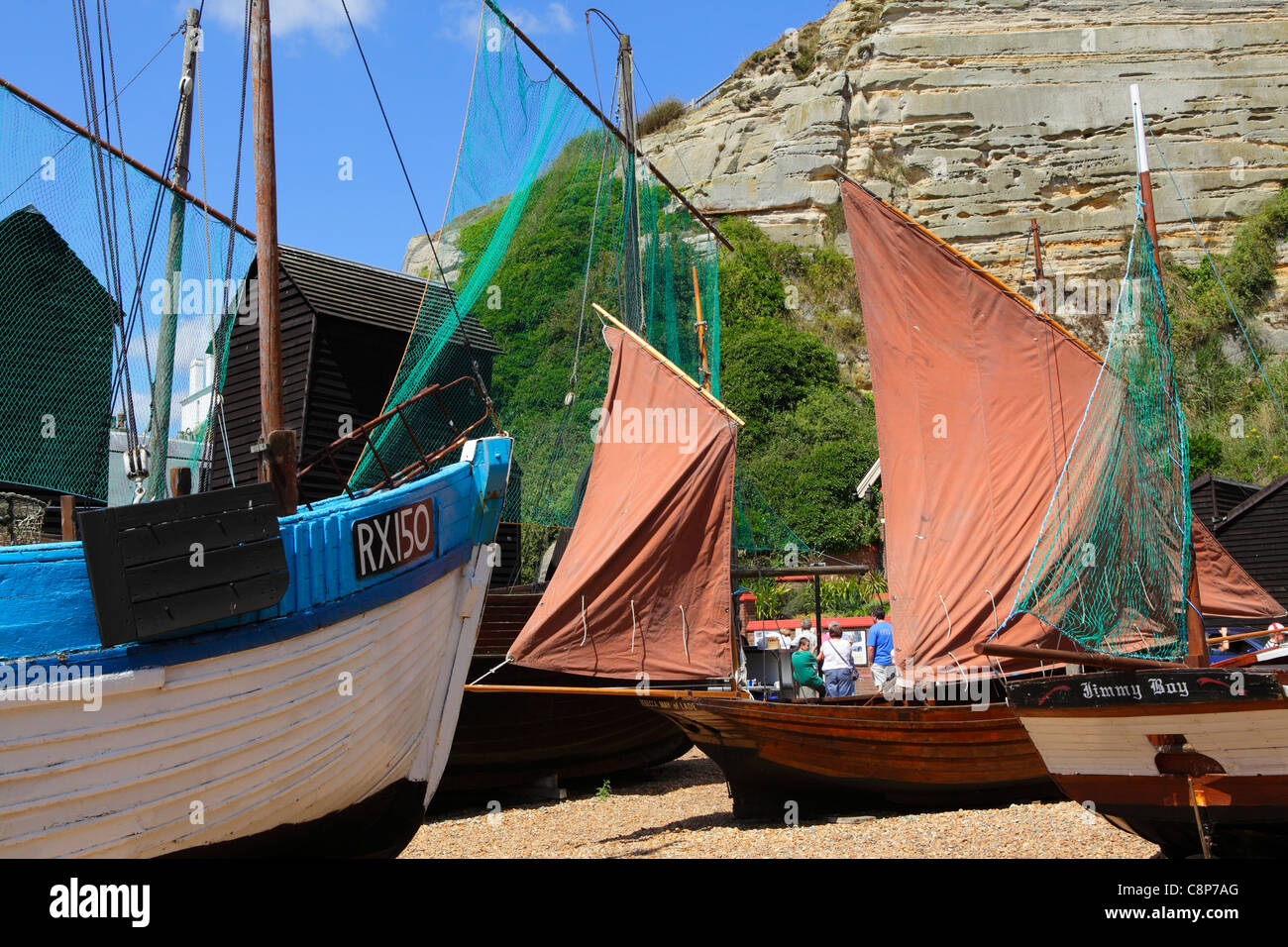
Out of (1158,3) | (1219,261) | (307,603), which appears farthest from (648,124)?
(307,603)

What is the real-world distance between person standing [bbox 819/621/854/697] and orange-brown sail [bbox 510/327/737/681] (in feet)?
5.80

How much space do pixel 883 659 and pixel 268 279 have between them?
377 inches

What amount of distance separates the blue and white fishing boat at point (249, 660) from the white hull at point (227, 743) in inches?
0.4

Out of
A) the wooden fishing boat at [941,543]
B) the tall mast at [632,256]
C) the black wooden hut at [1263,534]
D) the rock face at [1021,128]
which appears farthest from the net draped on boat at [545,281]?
the rock face at [1021,128]

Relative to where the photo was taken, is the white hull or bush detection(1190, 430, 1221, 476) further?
bush detection(1190, 430, 1221, 476)

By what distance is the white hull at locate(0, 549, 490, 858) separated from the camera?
5254 millimetres

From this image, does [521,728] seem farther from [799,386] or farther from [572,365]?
[799,386]

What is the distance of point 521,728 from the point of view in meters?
14.0

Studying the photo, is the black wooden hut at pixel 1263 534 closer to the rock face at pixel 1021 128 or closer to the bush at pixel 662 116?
the rock face at pixel 1021 128

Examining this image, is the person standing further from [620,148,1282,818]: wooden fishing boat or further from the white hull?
the white hull

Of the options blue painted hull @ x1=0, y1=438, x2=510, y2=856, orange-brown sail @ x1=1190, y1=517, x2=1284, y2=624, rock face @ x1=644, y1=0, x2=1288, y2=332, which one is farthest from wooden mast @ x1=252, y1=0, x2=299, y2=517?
rock face @ x1=644, y1=0, x2=1288, y2=332

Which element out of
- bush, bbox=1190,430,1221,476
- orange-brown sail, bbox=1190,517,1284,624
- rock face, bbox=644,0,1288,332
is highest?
rock face, bbox=644,0,1288,332

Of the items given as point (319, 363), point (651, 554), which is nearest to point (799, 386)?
point (319, 363)

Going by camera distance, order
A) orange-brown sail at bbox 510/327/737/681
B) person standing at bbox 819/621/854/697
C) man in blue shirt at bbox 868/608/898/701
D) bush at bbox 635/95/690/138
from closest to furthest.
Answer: orange-brown sail at bbox 510/327/737/681, man in blue shirt at bbox 868/608/898/701, person standing at bbox 819/621/854/697, bush at bbox 635/95/690/138
